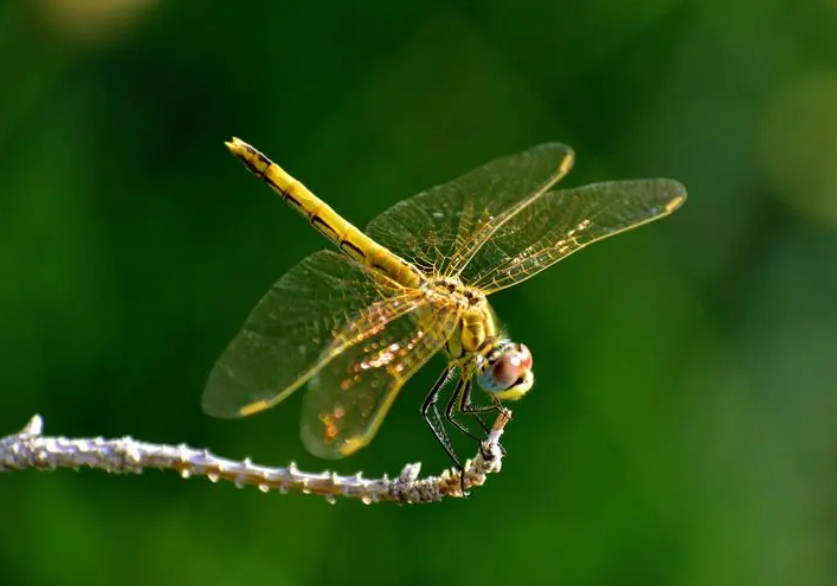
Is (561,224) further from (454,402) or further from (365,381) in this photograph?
(365,381)

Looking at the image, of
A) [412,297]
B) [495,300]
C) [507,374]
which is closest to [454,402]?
[507,374]

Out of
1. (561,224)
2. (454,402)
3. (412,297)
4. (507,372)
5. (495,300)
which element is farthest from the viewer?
(495,300)

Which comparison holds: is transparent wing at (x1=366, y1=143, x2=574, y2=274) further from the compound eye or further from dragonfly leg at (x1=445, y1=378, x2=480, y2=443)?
the compound eye

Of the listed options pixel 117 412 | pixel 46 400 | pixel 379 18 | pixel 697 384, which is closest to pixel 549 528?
pixel 697 384

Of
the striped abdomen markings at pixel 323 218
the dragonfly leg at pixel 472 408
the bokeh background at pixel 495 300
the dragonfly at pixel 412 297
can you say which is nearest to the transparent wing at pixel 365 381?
the dragonfly at pixel 412 297

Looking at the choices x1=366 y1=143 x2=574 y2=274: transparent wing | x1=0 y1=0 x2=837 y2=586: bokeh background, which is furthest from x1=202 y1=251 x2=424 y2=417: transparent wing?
x1=0 y1=0 x2=837 y2=586: bokeh background

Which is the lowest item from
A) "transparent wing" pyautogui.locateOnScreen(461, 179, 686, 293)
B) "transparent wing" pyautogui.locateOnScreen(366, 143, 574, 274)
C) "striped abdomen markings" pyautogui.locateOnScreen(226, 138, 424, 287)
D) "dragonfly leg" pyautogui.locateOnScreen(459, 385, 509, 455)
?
"dragonfly leg" pyautogui.locateOnScreen(459, 385, 509, 455)

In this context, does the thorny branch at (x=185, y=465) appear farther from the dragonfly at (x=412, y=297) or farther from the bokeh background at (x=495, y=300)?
the bokeh background at (x=495, y=300)
